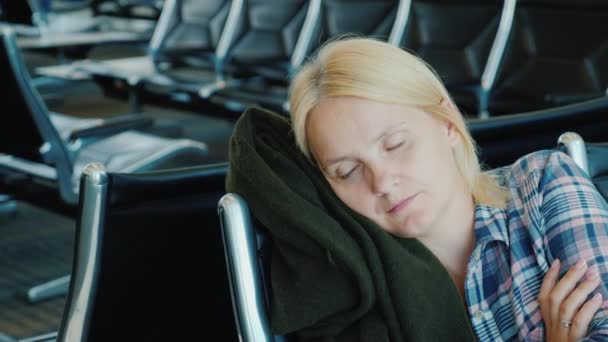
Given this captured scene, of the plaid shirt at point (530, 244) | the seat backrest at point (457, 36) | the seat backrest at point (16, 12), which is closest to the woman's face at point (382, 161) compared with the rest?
the plaid shirt at point (530, 244)

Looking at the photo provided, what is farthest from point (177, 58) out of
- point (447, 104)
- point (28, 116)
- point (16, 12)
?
point (447, 104)

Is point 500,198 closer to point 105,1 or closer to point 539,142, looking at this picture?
point 539,142

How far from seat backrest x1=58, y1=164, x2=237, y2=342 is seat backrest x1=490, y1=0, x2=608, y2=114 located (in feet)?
8.14

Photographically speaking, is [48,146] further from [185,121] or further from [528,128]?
[185,121]

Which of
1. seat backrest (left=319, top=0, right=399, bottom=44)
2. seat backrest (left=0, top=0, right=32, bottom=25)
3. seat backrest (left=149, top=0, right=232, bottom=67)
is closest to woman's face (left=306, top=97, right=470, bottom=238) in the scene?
seat backrest (left=319, top=0, right=399, bottom=44)

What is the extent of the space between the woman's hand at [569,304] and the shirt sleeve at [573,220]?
0.05 feet

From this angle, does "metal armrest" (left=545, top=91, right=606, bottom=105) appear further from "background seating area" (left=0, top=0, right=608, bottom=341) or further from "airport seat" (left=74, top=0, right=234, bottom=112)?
"airport seat" (left=74, top=0, right=234, bottom=112)

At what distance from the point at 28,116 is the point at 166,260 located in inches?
73.6

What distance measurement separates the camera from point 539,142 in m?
1.43

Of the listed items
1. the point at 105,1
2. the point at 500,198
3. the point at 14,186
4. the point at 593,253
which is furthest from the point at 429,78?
the point at 105,1

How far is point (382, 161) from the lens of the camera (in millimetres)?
1133

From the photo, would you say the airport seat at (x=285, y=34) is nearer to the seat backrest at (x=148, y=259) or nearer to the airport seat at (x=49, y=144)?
the airport seat at (x=49, y=144)

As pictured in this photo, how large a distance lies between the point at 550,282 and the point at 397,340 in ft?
0.75

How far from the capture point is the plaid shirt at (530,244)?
112 centimetres
